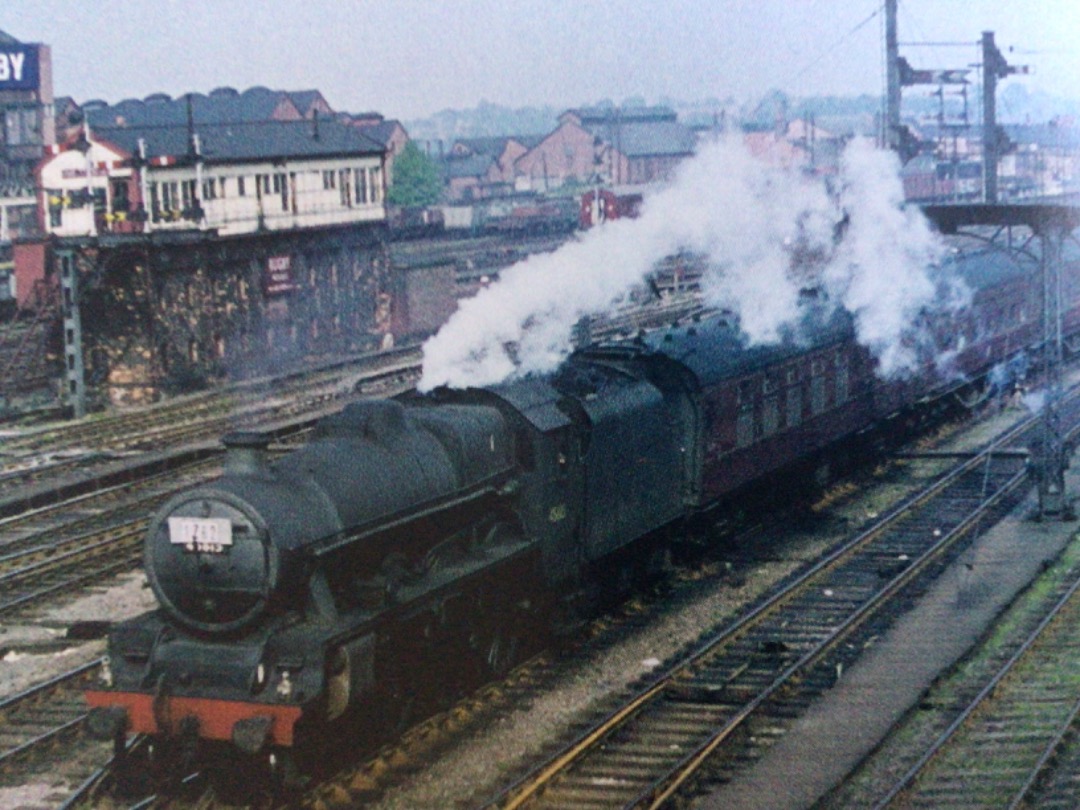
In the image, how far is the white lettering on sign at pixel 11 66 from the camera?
184ft

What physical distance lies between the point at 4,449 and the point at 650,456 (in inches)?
703

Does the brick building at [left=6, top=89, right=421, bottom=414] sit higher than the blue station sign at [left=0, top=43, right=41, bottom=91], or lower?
lower

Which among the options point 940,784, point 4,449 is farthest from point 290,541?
point 4,449

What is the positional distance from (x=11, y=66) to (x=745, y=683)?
4832cm

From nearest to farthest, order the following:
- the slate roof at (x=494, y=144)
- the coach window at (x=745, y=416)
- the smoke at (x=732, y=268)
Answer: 1. the smoke at (x=732, y=268)
2. the coach window at (x=745, y=416)
3. the slate roof at (x=494, y=144)

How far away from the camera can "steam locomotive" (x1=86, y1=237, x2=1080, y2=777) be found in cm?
1278

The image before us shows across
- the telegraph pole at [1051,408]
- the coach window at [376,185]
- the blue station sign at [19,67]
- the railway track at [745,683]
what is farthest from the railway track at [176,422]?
the blue station sign at [19,67]

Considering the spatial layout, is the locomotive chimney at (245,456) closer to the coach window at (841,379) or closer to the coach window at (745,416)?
the coach window at (745,416)

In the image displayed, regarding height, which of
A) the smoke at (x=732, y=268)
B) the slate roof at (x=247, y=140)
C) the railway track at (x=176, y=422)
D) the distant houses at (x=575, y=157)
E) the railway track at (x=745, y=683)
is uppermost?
the distant houses at (x=575, y=157)

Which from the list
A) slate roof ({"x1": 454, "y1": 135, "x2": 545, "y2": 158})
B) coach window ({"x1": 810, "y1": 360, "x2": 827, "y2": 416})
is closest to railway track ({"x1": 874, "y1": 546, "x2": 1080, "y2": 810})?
coach window ({"x1": 810, "y1": 360, "x2": 827, "y2": 416})

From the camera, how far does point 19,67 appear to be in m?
57.1

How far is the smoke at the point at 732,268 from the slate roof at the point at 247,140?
15870 mm

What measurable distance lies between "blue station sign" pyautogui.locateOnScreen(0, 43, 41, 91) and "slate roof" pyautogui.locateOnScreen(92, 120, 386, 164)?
40.7 feet

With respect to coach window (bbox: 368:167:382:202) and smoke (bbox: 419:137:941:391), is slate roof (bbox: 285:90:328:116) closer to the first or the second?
coach window (bbox: 368:167:382:202)
